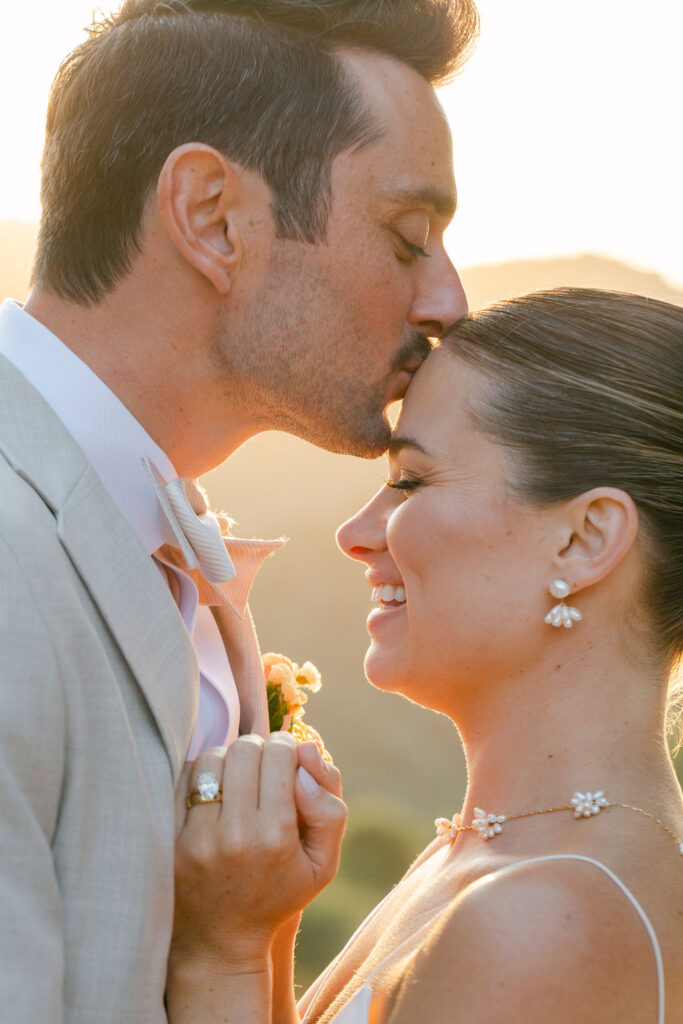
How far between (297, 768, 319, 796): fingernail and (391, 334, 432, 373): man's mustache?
1.10m

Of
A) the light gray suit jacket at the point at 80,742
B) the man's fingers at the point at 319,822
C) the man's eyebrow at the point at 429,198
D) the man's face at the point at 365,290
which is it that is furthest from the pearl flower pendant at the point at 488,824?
the man's eyebrow at the point at 429,198

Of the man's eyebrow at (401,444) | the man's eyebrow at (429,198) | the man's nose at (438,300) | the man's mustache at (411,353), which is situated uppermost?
the man's eyebrow at (429,198)

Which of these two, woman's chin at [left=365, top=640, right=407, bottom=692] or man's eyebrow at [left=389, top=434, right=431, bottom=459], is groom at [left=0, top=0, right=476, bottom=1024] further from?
woman's chin at [left=365, top=640, right=407, bottom=692]

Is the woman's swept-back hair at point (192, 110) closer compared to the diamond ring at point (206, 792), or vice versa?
the diamond ring at point (206, 792)

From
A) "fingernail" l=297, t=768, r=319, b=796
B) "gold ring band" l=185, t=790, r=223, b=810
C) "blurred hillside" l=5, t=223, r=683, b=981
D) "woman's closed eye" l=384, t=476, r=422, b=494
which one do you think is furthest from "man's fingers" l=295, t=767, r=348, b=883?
"blurred hillside" l=5, t=223, r=683, b=981

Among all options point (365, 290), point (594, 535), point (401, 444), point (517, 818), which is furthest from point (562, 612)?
point (365, 290)

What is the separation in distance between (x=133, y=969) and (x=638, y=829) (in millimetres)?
977

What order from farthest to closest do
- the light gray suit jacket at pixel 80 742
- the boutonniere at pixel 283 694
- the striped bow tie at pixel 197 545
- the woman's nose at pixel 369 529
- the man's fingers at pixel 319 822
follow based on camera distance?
the boutonniere at pixel 283 694 < the woman's nose at pixel 369 529 < the striped bow tie at pixel 197 545 < the man's fingers at pixel 319 822 < the light gray suit jacket at pixel 80 742

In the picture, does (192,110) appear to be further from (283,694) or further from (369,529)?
(283,694)

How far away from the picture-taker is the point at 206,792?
191 cm

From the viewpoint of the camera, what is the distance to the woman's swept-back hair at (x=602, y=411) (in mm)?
2291

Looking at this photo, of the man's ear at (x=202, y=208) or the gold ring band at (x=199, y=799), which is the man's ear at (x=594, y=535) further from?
the man's ear at (x=202, y=208)

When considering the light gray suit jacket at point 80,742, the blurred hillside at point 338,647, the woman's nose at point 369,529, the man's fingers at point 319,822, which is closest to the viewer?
the light gray suit jacket at point 80,742

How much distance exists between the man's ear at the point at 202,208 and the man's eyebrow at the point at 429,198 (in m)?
0.40
